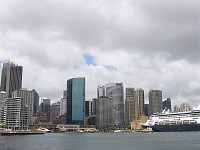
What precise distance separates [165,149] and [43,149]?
34.1 meters

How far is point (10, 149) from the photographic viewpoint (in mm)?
86188

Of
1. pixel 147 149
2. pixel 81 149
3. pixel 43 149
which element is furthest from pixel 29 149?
pixel 147 149

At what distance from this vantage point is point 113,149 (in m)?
84.8

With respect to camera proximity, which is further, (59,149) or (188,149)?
(59,149)

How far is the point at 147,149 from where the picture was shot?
277ft

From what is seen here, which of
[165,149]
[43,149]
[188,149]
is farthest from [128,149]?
[43,149]

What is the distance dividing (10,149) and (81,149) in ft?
63.9

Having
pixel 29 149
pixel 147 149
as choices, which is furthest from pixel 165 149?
pixel 29 149

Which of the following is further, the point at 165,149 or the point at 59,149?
the point at 59,149

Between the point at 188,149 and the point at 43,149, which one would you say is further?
the point at 43,149

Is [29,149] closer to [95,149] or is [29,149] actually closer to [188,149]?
[95,149]

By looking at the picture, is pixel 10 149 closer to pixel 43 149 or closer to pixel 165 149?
pixel 43 149

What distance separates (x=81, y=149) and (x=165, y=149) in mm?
23217

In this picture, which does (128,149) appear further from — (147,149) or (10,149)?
(10,149)
